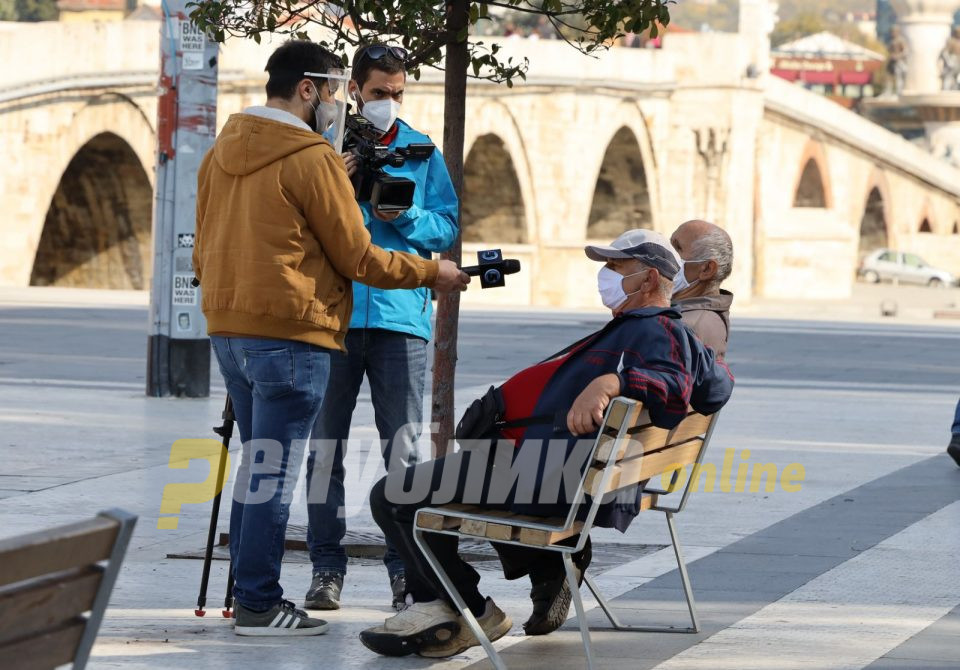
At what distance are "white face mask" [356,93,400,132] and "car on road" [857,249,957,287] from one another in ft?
151

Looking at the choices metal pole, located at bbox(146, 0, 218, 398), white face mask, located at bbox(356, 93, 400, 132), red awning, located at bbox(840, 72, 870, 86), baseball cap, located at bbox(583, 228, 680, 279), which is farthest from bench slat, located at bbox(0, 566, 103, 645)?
red awning, located at bbox(840, 72, 870, 86)

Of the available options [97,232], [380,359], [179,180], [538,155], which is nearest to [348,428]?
[380,359]

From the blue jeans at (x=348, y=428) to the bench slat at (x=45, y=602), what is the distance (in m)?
2.43

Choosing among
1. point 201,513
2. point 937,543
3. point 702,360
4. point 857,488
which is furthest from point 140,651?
point 857,488

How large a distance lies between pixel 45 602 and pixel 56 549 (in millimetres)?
118

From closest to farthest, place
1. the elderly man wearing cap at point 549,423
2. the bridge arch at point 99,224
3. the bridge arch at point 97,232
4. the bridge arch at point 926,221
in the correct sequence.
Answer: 1. the elderly man wearing cap at point 549,423
2. the bridge arch at point 99,224
3. the bridge arch at point 97,232
4. the bridge arch at point 926,221

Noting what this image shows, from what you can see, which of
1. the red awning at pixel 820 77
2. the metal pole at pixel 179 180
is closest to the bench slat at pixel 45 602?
the metal pole at pixel 179 180

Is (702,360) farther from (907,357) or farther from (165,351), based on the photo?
(907,357)

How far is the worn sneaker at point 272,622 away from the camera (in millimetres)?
4566

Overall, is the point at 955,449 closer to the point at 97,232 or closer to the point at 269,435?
the point at 269,435

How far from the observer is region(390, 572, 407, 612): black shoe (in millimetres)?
4918

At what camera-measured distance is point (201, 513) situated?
21.6 feet

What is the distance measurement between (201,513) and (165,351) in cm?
426

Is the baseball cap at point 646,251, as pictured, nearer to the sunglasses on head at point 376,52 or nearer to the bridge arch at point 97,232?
the sunglasses on head at point 376,52
